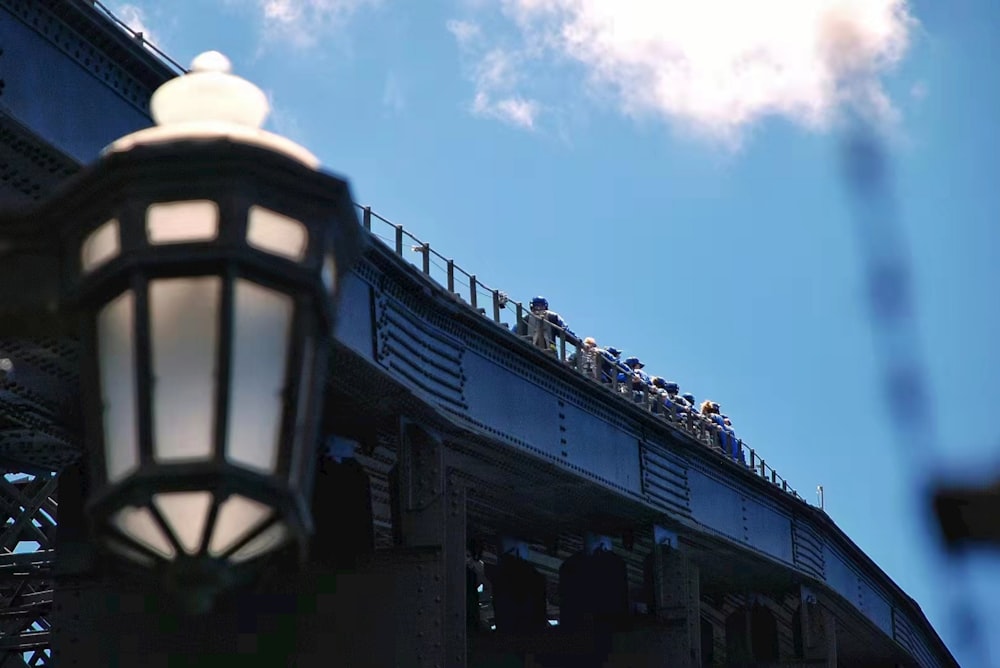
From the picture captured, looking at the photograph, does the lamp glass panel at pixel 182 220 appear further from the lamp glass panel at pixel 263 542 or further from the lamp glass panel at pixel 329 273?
the lamp glass panel at pixel 263 542

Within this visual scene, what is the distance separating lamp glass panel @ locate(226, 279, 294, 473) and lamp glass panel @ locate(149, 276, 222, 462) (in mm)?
40

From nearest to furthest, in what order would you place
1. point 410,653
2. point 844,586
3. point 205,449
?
point 205,449
point 410,653
point 844,586

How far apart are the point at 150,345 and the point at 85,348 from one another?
0.29 meters

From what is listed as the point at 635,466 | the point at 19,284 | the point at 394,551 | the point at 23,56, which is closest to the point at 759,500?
the point at 635,466

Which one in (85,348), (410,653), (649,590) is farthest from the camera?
(649,590)

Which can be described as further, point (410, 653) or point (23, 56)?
point (410, 653)

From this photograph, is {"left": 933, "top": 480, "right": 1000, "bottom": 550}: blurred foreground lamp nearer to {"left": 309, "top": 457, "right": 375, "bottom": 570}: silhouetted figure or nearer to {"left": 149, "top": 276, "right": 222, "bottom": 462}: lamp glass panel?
{"left": 149, "top": 276, "right": 222, "bottom": 462}: lamp glass panel

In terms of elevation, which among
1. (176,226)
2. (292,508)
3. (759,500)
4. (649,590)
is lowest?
(292,508)

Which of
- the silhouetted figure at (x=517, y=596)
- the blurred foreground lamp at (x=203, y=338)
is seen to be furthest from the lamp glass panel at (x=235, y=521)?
the silhouetted figure at (x=517, y=596)

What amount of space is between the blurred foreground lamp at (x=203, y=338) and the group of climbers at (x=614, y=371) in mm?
25758

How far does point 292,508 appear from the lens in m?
3.12

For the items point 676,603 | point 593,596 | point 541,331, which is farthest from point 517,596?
point 541,331

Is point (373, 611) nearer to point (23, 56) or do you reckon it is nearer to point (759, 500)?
point (23, 56)

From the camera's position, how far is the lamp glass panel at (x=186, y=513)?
3.08 metres
